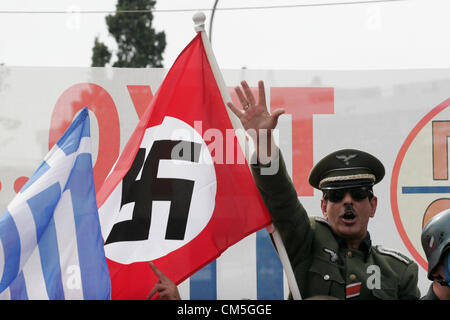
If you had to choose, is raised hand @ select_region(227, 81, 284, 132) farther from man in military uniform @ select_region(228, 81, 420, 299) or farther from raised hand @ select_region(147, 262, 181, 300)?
raised hand @ select_region(147, 262, 181, 300)

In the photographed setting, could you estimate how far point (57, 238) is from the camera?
2426 mm

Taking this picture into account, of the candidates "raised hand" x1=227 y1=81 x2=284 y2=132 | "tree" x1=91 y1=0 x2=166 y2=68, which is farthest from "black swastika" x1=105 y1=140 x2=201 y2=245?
"tree" x1=91 y1=0 x2=166 y2=68

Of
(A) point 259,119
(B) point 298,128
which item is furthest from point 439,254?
(B) point 298,128

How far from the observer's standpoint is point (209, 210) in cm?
257

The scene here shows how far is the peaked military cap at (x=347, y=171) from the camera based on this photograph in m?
2.61

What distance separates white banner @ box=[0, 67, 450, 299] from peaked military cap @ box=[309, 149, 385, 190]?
203 cm

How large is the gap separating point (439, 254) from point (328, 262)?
19.6 inches

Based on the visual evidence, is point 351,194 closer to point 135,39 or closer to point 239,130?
point 239,130

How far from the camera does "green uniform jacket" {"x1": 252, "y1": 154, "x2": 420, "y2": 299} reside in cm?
251

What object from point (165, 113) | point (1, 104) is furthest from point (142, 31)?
point (165, 113)

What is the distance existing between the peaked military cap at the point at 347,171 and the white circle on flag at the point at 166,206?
0.45 metres

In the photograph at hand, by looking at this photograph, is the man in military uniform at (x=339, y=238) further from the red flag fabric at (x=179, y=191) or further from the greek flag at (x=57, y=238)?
the greek flag at (x=57, y=238)

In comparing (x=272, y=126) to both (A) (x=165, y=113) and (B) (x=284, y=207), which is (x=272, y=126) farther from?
(A) (x=165, y=113)

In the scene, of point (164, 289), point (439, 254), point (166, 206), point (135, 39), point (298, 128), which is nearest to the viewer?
point (439, 254)
